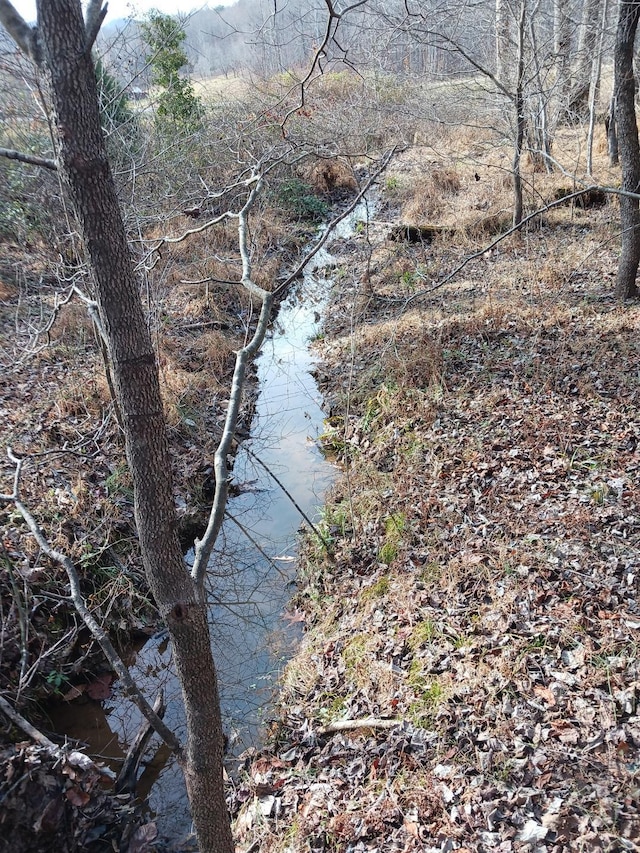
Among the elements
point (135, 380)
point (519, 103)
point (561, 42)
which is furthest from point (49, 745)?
point (561, 42)

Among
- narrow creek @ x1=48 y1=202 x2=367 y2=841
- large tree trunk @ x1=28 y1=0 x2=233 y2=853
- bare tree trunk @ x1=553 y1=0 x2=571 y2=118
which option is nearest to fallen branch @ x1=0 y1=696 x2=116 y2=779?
narrow creek @ x1=48 y1=202 x2=367 y2=841

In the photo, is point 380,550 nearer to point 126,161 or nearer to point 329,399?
point 329,399

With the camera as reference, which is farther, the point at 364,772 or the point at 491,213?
the point at 491,213

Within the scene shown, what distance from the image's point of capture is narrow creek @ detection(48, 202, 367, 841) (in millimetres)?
3965

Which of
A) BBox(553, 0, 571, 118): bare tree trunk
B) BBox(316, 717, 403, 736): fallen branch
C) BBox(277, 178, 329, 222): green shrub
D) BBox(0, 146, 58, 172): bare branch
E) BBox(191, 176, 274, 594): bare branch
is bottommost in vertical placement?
BBox(316, 717, 403, 736): fallen branch

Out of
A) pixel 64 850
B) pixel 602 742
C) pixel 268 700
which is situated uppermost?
pixel 602 742

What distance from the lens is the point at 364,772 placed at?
3.18m

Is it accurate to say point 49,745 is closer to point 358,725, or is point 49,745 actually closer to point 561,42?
point 358,725

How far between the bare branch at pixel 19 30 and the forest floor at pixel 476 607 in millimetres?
3391

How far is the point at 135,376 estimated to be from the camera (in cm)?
162

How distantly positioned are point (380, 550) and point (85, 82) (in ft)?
13.6

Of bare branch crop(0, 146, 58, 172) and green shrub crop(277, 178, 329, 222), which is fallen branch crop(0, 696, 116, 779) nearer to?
bare branch crop(0, 146, 58, 172)

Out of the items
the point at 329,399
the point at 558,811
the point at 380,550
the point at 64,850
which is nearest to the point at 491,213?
the point at 329,399

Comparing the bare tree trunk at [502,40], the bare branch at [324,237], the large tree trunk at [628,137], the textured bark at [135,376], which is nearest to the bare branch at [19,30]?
the textured bark at [135,376]
